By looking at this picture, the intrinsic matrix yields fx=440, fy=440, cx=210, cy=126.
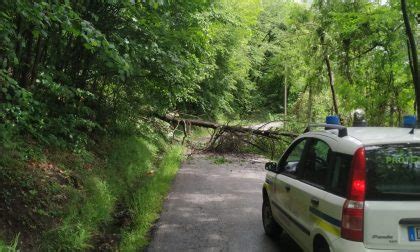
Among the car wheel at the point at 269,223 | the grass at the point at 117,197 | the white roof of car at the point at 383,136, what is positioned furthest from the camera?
the car wheel at the point at 269,223

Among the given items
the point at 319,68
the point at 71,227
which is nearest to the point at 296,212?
the point at 71,227

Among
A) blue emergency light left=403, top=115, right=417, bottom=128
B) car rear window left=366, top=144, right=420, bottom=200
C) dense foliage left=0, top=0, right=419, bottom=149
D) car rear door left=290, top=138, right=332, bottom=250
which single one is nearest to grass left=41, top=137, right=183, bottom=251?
dense foliage left=0, top=0, right=419, bottom=149

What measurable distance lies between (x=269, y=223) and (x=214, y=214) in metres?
1.70

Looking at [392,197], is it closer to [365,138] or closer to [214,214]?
[365,138]

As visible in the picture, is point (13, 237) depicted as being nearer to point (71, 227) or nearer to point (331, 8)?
point (71, 227)

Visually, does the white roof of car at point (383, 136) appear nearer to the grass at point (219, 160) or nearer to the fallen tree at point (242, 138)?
the grass at point (219, 160)

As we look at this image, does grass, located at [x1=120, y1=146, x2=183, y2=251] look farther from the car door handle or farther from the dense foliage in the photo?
the car door handle

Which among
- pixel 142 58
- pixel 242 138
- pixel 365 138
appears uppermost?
pixel 142 58

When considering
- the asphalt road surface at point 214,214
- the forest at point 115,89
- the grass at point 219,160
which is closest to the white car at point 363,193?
the asphalt road surface at point 214,214

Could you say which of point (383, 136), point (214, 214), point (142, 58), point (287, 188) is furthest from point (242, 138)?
point (383, 136)

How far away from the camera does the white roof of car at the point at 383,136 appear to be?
4219mm

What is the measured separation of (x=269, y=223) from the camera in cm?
685

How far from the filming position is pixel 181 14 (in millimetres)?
10414

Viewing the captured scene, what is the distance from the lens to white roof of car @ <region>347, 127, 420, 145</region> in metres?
4.22
